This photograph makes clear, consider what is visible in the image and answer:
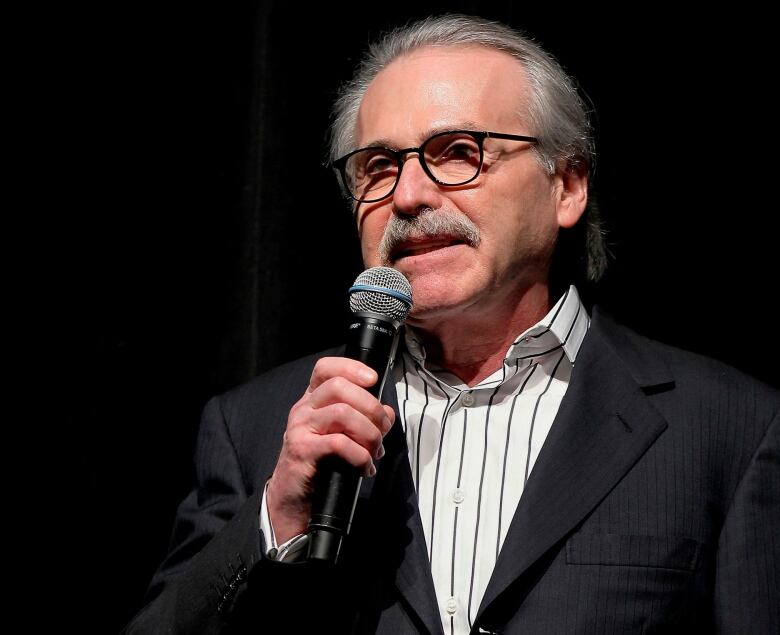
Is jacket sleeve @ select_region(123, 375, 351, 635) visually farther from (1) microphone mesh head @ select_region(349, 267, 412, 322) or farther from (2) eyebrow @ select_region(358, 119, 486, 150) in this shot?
(2) eyebrow @ select_region(358, 119, 486, 150)

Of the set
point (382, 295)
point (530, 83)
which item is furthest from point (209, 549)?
point (530, 83)

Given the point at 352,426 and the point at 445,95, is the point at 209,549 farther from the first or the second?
the point at 445,95

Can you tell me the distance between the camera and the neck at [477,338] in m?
1.75

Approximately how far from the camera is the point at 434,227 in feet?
5.38

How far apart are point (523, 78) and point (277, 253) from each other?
2.39 ft

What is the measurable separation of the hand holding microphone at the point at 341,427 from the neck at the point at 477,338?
1.45ft

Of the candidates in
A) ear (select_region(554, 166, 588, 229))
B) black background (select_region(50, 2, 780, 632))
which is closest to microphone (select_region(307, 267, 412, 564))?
ear (select_region(554, 166, 588, 229))

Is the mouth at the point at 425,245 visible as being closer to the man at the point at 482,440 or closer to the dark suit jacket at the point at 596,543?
the man at the point at 482,440

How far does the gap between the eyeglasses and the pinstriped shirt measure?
31 cm

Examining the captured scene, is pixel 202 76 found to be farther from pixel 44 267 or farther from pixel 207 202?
pixel 44 267

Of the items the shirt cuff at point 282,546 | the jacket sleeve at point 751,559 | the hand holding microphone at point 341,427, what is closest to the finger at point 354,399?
the hand holding microphone at point 341,427

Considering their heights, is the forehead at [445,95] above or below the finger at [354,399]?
above

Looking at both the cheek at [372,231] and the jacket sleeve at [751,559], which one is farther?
the cheek at [372,231]

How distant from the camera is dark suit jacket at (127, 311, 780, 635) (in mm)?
1385
